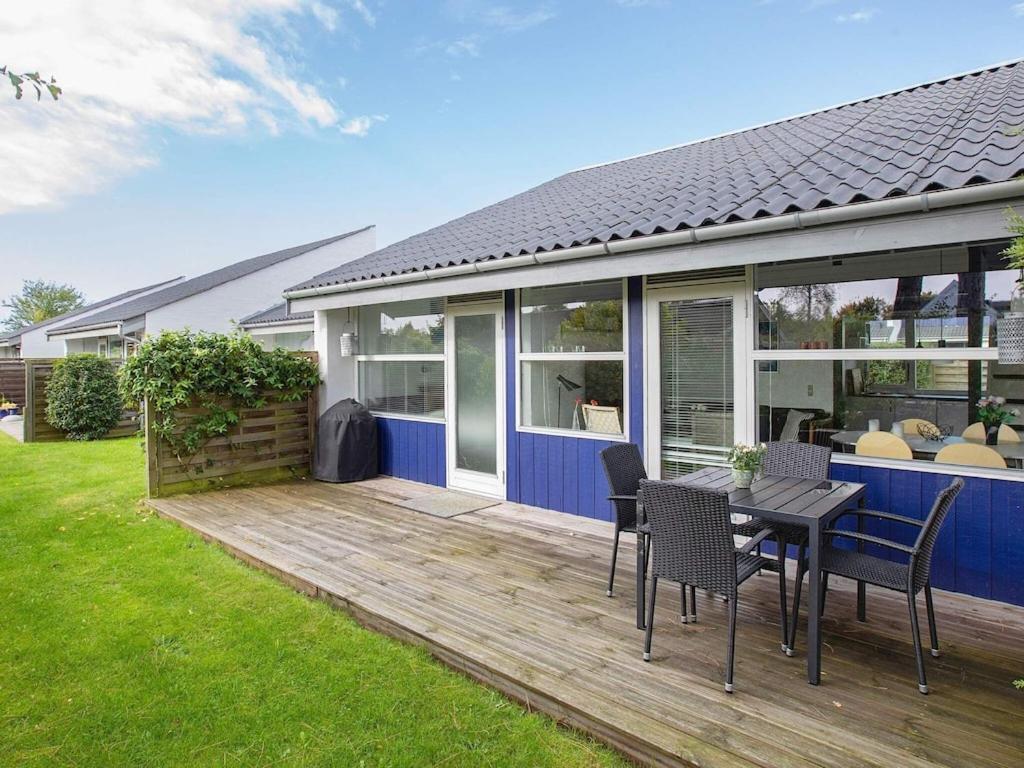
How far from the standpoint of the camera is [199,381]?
267 inches

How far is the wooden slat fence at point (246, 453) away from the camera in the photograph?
267 inches

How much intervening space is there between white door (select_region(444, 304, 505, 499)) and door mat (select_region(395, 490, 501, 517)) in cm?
19

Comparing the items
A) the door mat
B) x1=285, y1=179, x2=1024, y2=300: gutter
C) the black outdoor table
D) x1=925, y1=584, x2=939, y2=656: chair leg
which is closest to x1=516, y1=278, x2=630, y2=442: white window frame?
x1=285, y1=179, x2=1024, y2=300: gutter

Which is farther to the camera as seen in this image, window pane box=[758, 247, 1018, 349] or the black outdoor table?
window pane box=[758, 247, 1018, 349]

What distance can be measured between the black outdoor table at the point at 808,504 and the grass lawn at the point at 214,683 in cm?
111

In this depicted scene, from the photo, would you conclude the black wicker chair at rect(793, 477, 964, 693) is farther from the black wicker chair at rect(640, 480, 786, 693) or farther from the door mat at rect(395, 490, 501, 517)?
the door mat at rect(395, 490, 501, 517)

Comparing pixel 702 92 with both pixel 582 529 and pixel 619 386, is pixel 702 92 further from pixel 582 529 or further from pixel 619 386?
pixel 582 529

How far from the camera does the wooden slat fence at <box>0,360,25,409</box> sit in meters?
16.4

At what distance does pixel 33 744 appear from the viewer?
8.06 ft

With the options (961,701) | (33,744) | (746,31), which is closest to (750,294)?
(961,701)

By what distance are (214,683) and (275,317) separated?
1409 cm

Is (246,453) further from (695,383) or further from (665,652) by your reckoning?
(665,652)

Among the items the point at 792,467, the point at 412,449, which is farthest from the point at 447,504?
the point at 792,467

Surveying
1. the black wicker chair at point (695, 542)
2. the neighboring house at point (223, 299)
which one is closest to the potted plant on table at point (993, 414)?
the black wicker chair at point (695, 542)
